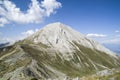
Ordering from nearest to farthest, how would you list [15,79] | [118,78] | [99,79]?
[118,78], [99,79], [15,79]

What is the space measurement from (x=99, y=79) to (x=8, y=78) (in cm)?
9937

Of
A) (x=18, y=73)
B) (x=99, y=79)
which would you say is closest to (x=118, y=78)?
(x=99, y=79)

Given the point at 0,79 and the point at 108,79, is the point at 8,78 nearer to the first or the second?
the point at 0,79

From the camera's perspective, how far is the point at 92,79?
11969cm

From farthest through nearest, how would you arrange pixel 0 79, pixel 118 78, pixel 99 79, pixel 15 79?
1. pixel 0 79
2. pixel 15 79
3. pixel 99 79
4. pixel 118 78

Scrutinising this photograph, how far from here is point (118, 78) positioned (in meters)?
98.8

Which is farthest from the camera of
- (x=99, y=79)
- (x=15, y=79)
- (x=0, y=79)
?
(x=0, y=79)

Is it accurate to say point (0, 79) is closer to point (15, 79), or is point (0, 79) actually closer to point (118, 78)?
point (15, 79)

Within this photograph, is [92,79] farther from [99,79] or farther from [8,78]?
[8,78]

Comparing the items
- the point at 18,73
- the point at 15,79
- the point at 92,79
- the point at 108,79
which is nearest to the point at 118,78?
the point at 108,79

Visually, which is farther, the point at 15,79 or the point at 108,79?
the point at 15,79

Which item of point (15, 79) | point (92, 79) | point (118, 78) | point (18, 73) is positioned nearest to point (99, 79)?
point (92, 79)

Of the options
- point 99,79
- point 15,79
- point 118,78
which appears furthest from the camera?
point 15,79

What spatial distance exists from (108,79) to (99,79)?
34.8 ft
